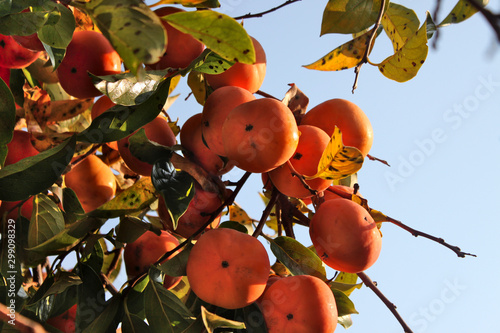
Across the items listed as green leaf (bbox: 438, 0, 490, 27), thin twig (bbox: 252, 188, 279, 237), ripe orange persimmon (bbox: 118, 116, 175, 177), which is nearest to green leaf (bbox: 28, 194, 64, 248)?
ripe orange persimmon (bbox: 118, 116, 175, 177)

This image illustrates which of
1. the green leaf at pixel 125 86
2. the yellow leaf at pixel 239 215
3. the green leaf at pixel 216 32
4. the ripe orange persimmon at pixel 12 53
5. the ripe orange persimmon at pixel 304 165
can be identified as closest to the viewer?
the green leaf at pixel 216 32

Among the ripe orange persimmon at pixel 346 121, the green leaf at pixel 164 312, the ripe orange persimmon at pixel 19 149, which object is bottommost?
the ripe orange persimmon at pixel 19 149

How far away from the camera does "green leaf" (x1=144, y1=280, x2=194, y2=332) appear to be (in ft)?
3.07

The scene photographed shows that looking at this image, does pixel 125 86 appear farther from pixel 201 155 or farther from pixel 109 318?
pixel 109 318

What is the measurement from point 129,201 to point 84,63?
1.09 ft

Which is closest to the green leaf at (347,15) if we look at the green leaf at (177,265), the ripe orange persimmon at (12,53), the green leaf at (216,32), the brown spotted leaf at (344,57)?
the brown spotted leaf at (344,57)

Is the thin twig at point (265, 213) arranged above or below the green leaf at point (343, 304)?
above

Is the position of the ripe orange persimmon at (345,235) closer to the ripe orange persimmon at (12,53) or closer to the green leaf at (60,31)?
the green leaf at (60,31)

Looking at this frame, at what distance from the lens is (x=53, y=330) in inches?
40.5

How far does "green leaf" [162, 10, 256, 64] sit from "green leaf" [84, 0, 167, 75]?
94 mm

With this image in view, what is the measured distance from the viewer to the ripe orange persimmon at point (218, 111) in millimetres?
988

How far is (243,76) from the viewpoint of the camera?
108 cm

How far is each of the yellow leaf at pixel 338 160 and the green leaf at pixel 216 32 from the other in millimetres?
250

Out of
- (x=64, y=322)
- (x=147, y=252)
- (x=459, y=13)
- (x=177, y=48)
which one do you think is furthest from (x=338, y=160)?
(x=64, y=322)
